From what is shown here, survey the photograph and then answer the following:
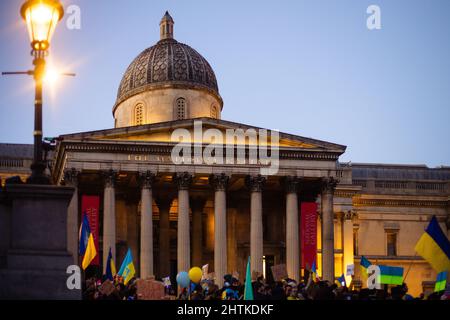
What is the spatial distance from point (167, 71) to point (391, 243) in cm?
2577

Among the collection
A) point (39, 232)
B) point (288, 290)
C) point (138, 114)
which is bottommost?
point (288, 290)

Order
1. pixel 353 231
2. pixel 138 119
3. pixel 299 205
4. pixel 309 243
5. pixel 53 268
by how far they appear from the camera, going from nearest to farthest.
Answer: pixel 53 268 < pixel 309 243 < pixel 299 205 < pixel 138 119 < pixel 353 231

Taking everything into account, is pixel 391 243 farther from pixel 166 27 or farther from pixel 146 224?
pixel 146 224

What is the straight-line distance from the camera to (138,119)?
222ft

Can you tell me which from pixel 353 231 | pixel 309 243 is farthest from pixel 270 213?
pixel 353 231

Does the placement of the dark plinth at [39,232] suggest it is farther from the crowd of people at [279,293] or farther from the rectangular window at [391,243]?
the rectangular window at [391,243]

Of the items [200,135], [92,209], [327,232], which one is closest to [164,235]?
[200,135]

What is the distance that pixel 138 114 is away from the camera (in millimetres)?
68000

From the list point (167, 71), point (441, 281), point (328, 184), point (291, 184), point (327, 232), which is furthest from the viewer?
point (167, 71)

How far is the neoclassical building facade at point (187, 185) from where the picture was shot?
5681cm

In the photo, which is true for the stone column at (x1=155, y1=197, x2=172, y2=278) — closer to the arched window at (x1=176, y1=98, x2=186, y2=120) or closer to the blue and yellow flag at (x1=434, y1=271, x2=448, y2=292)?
the arched window at (x1=176, y1=98, x2=186, y2=120)

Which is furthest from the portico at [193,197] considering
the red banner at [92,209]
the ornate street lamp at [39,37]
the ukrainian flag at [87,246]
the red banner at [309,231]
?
the ornate street lamp at [39,37]

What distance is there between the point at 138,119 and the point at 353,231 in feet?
71.2

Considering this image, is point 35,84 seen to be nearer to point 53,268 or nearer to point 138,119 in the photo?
point 53,268
